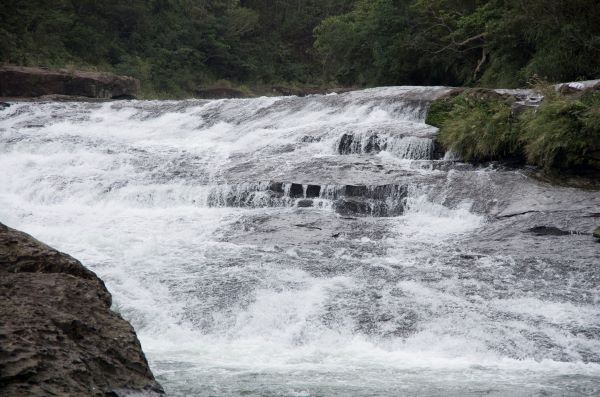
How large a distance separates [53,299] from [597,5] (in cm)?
1707

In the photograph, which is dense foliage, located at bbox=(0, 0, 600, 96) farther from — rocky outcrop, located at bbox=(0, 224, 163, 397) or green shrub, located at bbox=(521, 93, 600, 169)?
rocky outcrop, located at bbox=(0, 224, 163, 397)

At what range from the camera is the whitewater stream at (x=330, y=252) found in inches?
256

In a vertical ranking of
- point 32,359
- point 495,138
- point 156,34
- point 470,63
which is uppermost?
point 156,34

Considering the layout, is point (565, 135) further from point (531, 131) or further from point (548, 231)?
point (548, 231)

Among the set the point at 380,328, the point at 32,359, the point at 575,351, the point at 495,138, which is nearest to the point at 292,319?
the point at 380,328

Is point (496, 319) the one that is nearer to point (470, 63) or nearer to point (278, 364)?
point (278, 364)

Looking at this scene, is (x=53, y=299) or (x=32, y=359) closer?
(x=32, y=359)

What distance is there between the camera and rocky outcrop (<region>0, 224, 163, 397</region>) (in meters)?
3.49

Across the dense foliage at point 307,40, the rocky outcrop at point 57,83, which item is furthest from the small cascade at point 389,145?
the rocky outcrop at point 57,83

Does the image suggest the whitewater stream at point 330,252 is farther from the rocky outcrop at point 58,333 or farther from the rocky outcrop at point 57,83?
the rocky outcrop at point 57,83

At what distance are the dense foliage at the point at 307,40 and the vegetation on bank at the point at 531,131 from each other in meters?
5.20

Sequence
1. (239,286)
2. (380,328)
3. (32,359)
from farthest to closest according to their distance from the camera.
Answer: (239,286) < (380,328) < (32,359)

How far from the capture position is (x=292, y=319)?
7.50m

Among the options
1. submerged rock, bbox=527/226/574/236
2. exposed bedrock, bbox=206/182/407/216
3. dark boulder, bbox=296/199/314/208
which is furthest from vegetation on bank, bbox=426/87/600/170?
dark boulder, bbox=296/199/314/208
